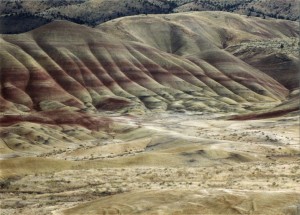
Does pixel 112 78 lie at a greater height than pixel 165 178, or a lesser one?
lesser

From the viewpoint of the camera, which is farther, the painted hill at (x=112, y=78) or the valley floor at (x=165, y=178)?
the painted hill at (x=112, y=78)

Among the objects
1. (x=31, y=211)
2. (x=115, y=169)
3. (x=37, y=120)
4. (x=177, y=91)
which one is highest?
(x=31, y=211)

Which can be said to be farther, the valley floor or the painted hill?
the painted hill

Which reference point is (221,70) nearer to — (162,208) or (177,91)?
(177,91)

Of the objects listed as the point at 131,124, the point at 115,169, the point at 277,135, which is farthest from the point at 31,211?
the point at 131,124

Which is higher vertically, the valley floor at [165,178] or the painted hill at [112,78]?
the valley floor at [165,178]

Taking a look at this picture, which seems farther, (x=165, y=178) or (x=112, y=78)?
(x=112, y=78)

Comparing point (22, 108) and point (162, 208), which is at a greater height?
point (162, 208)

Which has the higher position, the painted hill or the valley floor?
the valley floor
